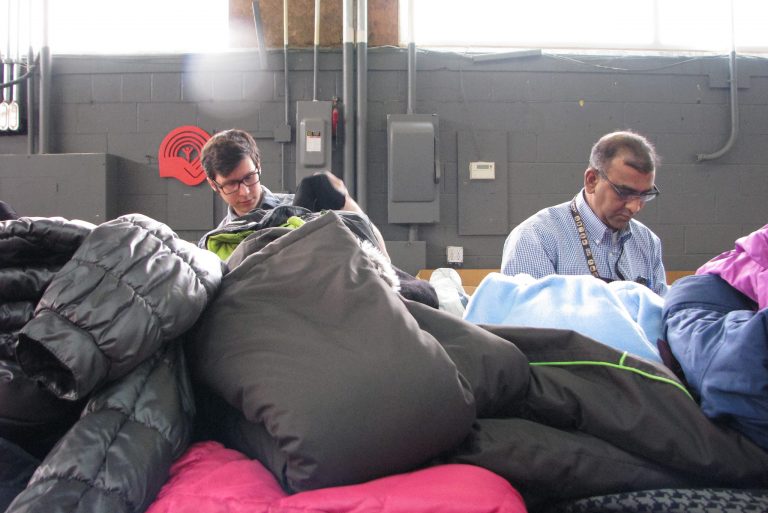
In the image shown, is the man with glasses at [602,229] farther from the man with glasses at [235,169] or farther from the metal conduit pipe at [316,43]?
the metal conduit pipe at [316,43]

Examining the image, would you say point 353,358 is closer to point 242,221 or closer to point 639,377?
point 639,377

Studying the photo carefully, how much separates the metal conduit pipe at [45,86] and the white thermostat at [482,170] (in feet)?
8.70

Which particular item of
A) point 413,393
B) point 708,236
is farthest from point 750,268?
point 708,236

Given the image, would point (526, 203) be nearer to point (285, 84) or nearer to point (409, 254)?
point (409, 254)

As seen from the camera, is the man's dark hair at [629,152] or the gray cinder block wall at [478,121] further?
the gray cinder block wall at [478,121]

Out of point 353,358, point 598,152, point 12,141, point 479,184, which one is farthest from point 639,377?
point 12,141

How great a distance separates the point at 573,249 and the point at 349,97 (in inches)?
80.5

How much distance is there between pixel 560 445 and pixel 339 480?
27cm

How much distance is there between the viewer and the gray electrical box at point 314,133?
3680mm

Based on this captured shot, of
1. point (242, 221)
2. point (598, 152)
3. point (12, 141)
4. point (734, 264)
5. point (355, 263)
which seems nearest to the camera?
point (355, 263)

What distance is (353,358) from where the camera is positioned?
65 centimetres

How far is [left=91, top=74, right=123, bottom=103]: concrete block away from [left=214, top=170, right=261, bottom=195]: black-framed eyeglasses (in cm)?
195

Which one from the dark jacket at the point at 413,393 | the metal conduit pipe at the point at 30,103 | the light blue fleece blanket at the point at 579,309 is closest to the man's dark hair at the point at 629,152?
the light blue fleece blanket at the point at 579,309

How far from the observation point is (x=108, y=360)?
640 mm
